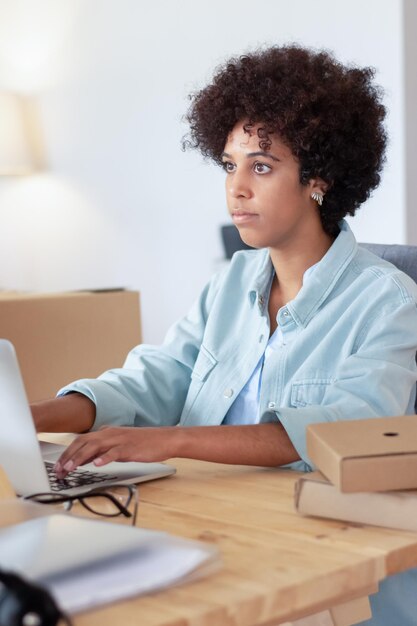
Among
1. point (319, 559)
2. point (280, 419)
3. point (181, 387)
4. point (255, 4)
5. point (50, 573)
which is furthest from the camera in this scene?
point (255, 4)

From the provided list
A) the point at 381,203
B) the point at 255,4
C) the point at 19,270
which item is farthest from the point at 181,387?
the point at 19,270

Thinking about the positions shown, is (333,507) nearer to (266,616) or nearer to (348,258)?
(266,616)

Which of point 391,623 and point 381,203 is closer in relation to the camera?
point 391,623

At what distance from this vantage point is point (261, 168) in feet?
5.03

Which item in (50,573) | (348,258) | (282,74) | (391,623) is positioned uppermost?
(282,74)

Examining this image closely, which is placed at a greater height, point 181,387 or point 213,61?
point 213,61

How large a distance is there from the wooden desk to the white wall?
2542mm

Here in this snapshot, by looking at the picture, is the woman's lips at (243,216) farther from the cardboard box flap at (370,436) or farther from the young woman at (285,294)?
the cardboard box flap at (370,436)

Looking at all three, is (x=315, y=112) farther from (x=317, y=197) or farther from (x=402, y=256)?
(x=402, y=256)

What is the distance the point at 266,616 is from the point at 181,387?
3.02 feet

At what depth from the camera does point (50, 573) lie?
26.6 inches

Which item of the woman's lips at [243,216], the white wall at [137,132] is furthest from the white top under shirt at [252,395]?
the white wall at [137,132]

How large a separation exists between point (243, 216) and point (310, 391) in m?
0.29

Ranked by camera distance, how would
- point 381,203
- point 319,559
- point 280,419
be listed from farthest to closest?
point 381,203 → point 280,419 → point 319,559
